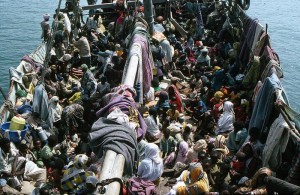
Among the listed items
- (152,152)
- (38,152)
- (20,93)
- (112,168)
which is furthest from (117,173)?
(20,93)

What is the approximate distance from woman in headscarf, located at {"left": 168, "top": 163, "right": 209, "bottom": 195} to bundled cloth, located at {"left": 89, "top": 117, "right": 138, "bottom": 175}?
2.68 ft

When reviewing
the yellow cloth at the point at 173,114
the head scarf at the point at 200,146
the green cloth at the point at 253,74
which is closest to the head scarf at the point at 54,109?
the yellow cloth at the point at 173,114

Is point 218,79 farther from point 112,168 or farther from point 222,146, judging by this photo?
point 112,168

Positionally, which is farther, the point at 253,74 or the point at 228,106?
the point at 253,74

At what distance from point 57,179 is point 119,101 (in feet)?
5.78

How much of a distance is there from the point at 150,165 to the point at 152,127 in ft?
6.55

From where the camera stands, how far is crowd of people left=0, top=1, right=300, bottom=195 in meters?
6.21

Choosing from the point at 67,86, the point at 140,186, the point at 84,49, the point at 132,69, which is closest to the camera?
the point at 140,186

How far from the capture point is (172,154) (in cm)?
774

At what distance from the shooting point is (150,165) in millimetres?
6465

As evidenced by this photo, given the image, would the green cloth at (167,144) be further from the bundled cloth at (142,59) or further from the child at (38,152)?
the child at (38,152)

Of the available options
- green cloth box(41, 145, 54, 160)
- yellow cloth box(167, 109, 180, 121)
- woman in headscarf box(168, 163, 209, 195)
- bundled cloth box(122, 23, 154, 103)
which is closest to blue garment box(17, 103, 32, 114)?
green cloth box(41, 145, 54, 160)

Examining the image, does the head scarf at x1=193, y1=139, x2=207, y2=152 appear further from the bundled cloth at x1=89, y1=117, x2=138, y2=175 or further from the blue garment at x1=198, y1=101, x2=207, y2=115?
the bundled cloth at x1=89, y1=117, x2=138, y2=175

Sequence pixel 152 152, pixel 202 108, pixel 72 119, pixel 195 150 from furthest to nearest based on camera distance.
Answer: pixel 202 108 → pixel 72 119 → pixel 195 150 → pixel 152 152
